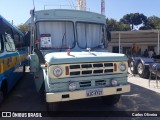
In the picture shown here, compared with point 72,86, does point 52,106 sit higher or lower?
lower

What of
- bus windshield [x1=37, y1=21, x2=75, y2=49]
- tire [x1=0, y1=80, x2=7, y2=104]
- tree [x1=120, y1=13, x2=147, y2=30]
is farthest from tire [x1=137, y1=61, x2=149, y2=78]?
tree [x1=120, y1=13, x2=147, y2=30]

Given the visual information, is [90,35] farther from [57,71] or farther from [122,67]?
[57,71]

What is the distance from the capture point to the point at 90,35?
9.38 m

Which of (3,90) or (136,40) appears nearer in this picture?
(3,90)

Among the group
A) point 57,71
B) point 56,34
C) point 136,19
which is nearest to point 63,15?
point 56,34

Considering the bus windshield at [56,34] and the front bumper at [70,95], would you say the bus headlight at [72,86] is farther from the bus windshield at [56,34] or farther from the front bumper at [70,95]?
the bus windshield at [56,34]

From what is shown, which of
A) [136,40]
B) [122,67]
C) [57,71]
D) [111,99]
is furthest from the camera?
[136,40]

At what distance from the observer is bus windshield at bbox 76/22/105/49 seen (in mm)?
9055

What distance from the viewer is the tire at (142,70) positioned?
46.7 feet

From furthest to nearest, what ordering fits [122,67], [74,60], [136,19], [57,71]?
[136,19] → [122,67] → [74,60] → [57,71]

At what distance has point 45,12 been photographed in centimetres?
877

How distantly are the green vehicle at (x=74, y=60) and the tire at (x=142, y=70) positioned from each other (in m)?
5.25

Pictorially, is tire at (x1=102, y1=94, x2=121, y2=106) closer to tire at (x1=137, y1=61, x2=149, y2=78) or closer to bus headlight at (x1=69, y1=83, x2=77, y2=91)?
bus headlight at (x1=69, y1=83, x2=77, y2=91)

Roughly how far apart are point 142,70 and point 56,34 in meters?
7.00
